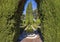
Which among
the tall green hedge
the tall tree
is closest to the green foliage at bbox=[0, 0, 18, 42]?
the tall green hedge

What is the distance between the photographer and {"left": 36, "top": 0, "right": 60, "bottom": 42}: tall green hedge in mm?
6258

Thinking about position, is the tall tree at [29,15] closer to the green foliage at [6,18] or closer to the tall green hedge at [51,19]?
the tall green hedge at [51,19]

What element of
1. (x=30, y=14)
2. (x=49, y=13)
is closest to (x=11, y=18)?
(x=49, y=13)

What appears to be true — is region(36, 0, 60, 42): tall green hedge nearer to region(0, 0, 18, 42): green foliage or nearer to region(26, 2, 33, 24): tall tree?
region(0, 0, 18, 42): green foliage

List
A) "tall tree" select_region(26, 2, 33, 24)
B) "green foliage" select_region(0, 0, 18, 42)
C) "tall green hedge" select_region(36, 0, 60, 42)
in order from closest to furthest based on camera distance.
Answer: "green foliage" select_region(0, 0, 18, 42)
"tall green hedge" select_region(36, 0, 60, 42)
"tall tree" select_region(26, 2, 33, 24)

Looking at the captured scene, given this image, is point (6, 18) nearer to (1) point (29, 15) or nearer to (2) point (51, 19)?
(2) point (51, 19)

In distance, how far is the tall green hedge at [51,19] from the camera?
6.26 m

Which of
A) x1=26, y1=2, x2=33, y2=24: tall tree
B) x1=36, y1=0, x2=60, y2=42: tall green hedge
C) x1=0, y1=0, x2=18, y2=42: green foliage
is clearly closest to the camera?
x1=0, y1=0, x2=18, y2=42: green foliage

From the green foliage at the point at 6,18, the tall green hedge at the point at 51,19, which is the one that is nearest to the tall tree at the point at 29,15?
the tall green hedge at the point at 51,19

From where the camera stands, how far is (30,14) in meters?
36.4

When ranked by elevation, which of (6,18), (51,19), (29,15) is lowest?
(29,15)

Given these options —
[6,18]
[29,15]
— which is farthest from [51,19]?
[29,15]

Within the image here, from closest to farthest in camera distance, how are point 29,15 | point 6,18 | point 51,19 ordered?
point 6,18
point 51,19
point 29,15

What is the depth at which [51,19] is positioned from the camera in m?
6.54
